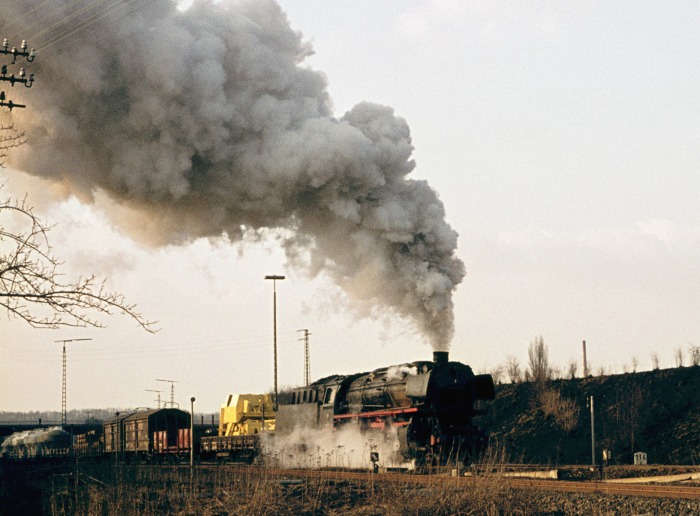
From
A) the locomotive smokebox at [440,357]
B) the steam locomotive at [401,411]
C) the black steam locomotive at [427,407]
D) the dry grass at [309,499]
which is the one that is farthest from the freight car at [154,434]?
the dry grass at [309,499]

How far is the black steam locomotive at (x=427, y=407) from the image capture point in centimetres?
2319

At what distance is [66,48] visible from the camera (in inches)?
993

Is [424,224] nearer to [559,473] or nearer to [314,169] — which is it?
[314,169]

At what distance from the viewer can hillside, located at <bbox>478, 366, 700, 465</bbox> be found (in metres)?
32.2

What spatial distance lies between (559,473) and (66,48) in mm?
17980

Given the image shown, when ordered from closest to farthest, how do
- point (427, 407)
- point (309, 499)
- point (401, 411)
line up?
point (309, 499)
point (427, 407)
point (401, 411)

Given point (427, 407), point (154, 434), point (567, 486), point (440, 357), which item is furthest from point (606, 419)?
point (154, 434)

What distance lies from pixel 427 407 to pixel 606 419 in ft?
50.9

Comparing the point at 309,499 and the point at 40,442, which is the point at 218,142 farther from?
the point at 40,442

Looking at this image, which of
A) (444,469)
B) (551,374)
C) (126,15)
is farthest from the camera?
(551,374)

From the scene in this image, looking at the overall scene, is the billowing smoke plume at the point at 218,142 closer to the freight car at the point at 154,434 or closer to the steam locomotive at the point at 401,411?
the steam locomotive at the point at 401,411

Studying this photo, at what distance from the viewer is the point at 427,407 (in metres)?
23.2

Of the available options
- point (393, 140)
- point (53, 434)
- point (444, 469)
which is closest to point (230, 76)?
point (393, 140)

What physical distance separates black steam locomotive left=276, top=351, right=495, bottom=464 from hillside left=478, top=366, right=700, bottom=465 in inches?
301
